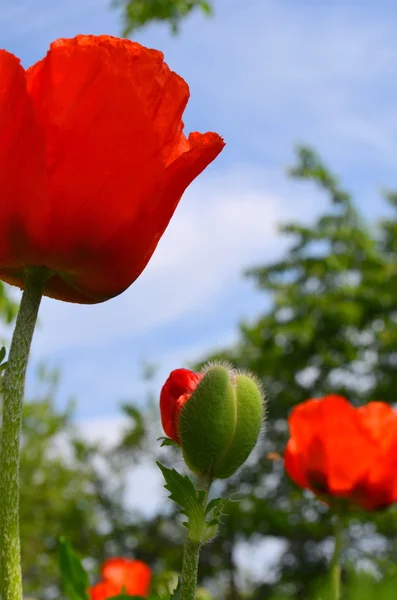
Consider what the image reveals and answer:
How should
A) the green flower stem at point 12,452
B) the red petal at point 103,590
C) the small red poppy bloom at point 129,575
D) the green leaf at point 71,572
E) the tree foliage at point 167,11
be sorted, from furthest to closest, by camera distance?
the tree foliage at point 167,11 < the small red poppy bloom at point 129,575 < the red petal at point 103,590 < the green leaf at point 71,572 < the green flower stem at point 12,452

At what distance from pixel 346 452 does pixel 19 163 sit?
3.69 ft

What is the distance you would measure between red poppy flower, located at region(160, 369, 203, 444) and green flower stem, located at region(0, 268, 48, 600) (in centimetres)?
15

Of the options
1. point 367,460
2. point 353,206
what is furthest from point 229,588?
point 367,460

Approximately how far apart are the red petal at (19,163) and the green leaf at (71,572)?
1.31 ft

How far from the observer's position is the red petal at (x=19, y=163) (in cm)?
65

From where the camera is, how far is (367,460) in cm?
162

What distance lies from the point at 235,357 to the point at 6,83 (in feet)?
47.9

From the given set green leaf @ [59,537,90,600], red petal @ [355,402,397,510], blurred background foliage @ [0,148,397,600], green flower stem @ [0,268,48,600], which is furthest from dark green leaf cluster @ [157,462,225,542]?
blurred background foliage @ [0,148,397,600]

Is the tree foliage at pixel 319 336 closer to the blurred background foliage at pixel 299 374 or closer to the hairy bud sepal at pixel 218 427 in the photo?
the blurred background foliage at pixel 299 374

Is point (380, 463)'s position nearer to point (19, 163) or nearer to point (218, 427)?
point (218, 427)

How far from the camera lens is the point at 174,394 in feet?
2.46

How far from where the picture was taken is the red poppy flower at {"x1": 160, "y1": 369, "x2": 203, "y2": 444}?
0.74 m

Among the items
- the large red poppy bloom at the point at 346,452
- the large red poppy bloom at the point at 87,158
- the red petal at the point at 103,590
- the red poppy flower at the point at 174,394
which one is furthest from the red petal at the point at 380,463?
the large red poppy bloom at the point at 87,158

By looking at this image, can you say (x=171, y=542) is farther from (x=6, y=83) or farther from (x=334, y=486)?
(x=6, y=83)
